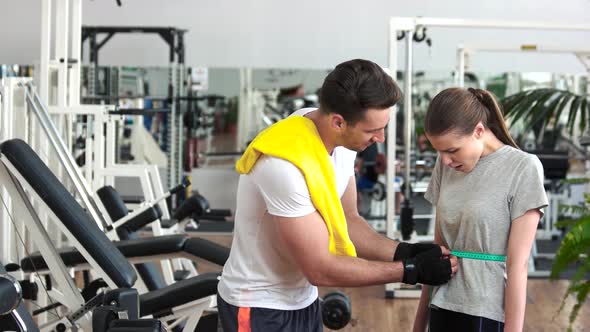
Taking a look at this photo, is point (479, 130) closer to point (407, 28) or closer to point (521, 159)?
point (521, 159)

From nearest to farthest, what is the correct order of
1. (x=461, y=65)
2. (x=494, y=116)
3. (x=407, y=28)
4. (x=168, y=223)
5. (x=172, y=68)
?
(x=494, y=116)
(x=168, y=223)
(x=407, y=28)
(x=461, y=65)
(x=172, y=68)

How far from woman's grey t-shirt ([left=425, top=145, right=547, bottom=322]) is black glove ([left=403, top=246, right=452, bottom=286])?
69 mm

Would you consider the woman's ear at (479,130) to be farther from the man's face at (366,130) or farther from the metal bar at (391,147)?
the metal bar at (391,147)

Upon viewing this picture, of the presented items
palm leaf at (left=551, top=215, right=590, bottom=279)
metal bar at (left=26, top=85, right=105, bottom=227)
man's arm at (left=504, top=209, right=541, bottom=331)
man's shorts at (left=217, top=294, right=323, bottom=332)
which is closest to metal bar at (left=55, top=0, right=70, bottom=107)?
metal bar at (left=26, top=85, right=105, bottom=227)

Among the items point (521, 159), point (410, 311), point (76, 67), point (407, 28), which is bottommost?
point (410, 311)

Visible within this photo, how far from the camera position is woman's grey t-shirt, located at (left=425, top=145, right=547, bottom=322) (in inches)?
71.8

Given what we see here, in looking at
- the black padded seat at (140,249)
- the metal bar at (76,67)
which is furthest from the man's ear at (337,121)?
the metal bar at (76,67)

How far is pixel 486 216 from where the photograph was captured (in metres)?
1.83

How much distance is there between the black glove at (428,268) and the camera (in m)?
1.78

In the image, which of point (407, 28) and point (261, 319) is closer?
point (261, 319)

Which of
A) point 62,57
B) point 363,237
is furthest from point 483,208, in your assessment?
point 62,57

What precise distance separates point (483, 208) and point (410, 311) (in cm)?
335

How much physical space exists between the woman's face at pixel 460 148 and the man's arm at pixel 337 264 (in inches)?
Answer: 7.5

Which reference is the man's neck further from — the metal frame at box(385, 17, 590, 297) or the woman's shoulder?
the metal frame at box(385, 17, 590, 297)
